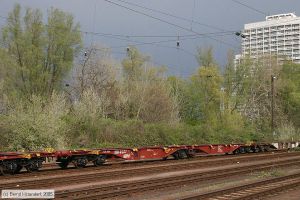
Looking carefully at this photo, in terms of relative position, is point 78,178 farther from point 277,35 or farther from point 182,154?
point 277,35

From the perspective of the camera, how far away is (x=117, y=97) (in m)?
51.4

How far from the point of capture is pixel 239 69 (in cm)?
6234

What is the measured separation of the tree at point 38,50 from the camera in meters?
44.2

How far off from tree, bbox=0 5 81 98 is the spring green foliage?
10 centimetres

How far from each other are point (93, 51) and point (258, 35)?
5370 centimetres

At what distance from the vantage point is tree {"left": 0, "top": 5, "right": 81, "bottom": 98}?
44.2 m

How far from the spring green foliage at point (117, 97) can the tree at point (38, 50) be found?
0.33ft

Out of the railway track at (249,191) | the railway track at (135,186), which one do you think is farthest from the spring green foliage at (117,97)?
the railway track at (249,191)

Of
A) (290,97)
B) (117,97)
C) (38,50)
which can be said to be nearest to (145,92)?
(117,97)

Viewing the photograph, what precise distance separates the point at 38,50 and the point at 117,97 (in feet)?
35.7

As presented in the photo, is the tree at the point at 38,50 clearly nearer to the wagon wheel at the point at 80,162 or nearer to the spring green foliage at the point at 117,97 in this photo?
the spring green foliage at the point at 117,97

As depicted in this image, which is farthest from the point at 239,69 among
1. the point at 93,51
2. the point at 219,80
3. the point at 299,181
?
the point at 299,181

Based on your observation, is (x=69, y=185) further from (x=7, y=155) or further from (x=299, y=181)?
(x=299, y=181)

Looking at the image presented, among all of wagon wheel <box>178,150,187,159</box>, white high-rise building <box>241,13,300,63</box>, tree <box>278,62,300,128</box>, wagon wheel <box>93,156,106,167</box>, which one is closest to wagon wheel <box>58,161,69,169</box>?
wagon wheel <box>93,156,106,167</box>
